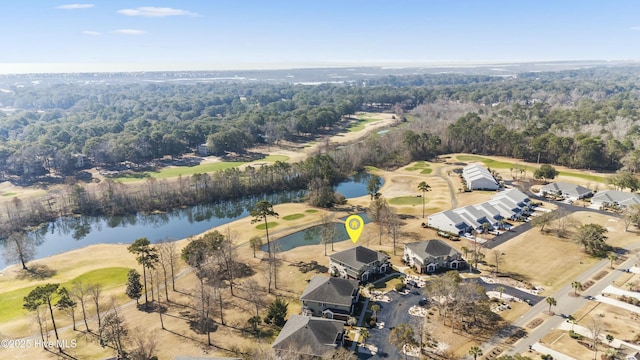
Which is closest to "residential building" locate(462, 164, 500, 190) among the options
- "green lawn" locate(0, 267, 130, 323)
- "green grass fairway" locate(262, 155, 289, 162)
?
"green grass fairway" locate(262, 155, 289, 162)

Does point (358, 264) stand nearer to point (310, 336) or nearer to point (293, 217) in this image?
point (310, 336)

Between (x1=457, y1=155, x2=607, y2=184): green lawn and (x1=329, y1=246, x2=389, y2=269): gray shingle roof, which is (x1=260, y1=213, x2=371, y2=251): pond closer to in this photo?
(x1=329, y1=246, x2=389, y2=269): gray shingle roof

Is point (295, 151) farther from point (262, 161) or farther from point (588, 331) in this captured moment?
point (588, 331)

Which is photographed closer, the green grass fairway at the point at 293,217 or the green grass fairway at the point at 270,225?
the green grass fairway at the point at 270,225

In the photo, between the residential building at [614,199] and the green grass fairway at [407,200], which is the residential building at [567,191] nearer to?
the residential building at [614,199]

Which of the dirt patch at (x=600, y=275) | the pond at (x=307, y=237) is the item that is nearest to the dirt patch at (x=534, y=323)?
the dirt patch at (x=600, y=275)

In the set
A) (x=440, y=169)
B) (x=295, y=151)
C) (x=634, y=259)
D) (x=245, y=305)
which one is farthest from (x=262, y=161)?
(x=634, y=259)
